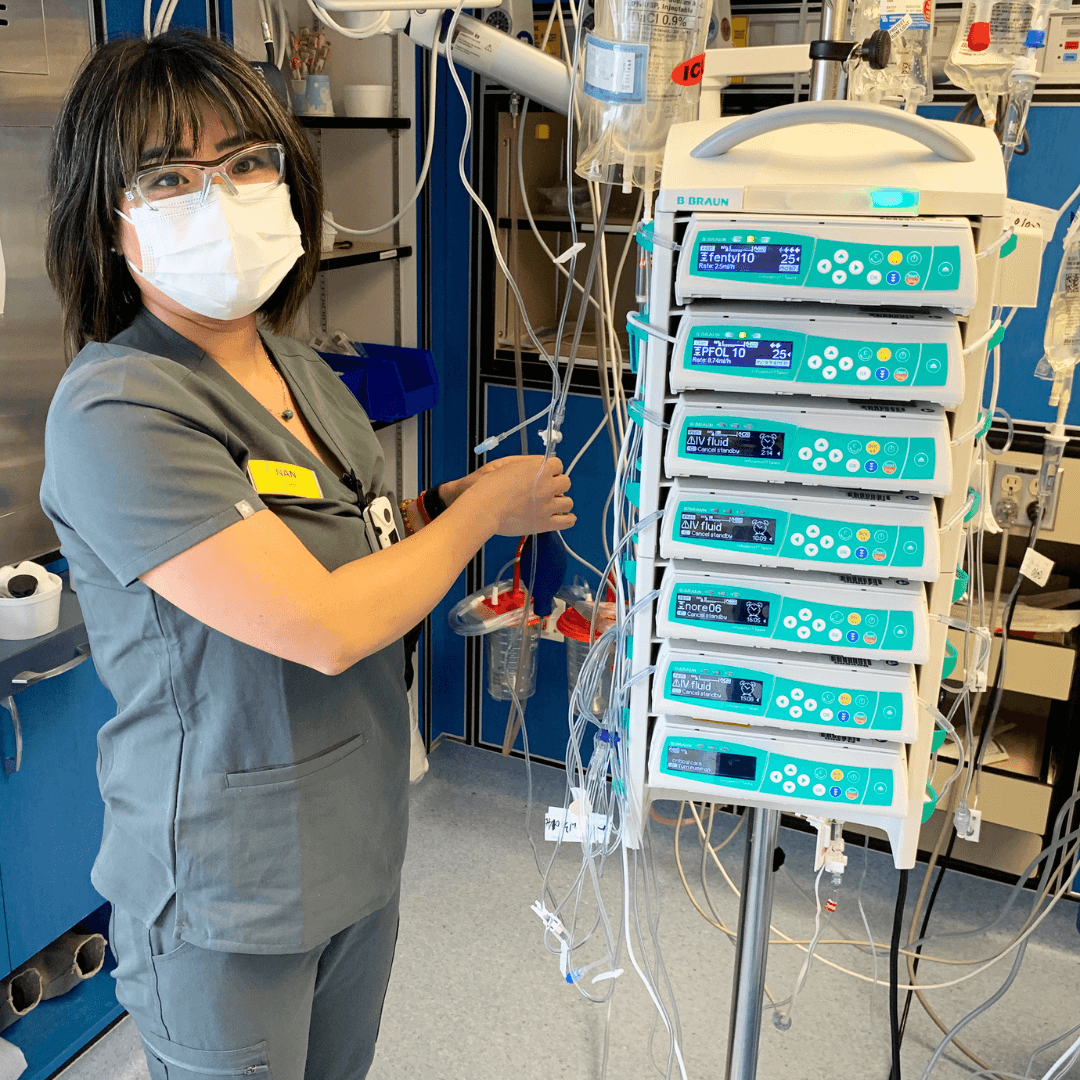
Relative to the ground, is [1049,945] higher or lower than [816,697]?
lower

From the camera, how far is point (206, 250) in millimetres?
1120

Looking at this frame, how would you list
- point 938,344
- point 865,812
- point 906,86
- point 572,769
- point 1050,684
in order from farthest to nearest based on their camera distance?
point 1050,684 < point 906,86 < point 572,769 < point 865,812 < point 938,344

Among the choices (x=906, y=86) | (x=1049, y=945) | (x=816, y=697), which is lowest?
(x=1049, y=945)

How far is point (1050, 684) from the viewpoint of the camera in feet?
7.62

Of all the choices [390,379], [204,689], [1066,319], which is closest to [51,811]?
[204,689]

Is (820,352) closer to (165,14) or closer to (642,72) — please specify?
(642,72)

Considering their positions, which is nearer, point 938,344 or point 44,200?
point 938,344

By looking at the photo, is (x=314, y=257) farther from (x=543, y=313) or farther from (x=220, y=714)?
(x=543, y=313)

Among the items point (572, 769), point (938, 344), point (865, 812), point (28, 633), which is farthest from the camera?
point (28, 633)

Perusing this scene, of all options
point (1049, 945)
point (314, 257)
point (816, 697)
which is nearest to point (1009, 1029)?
point (1049, 945)

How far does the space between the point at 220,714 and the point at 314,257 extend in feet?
1.89

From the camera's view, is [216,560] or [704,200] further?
[216,560]

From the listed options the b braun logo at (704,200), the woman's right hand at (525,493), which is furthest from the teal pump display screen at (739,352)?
the woman's right hand at (525,493)

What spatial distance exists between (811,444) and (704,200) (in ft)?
0.71
